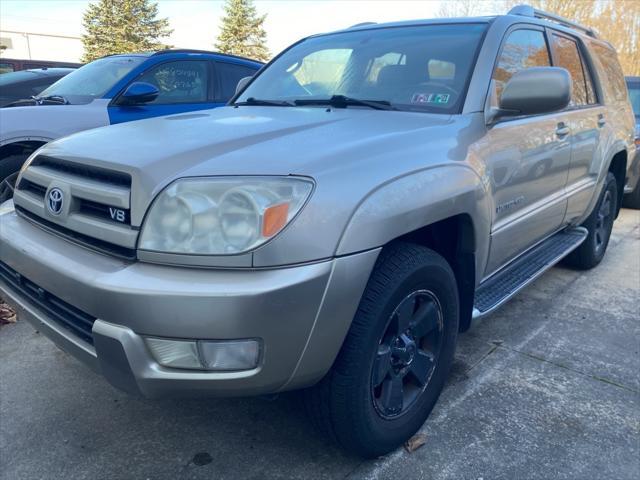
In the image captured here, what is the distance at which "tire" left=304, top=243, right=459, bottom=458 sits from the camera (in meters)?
1.83

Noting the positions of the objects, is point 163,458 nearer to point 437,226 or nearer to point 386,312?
point 386,312

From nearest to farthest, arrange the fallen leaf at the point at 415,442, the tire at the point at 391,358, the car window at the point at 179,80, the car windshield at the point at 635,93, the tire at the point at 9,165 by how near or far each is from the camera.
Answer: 1. the tire at the point at 391,358
2. the fallen leaf at the point at 415,442
3. the tire at the point at 9,165
4. the car window at the point at 179,80
5. the car windshield at the point at 635,93

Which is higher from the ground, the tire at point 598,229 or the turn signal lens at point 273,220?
the turn signal lens at point 273,220

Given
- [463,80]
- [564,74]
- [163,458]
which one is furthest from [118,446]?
[564,74]

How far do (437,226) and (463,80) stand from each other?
0.75m

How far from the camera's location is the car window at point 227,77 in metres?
5.45

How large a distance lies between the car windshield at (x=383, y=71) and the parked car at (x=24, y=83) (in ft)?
12.4

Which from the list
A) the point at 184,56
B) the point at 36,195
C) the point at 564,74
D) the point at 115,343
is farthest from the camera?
the point at 184,56

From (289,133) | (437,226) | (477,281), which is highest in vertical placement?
(289,133)

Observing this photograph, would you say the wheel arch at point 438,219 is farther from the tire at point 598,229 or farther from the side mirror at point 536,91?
the tire at point 598,229

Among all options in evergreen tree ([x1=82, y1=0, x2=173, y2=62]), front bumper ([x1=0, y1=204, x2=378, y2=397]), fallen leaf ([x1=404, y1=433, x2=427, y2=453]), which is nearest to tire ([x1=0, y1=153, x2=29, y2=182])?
front bumper ([x1=0, y1=204, x2=378, y2=397])

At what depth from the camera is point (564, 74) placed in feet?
8.11

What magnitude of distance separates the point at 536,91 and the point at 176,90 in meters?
3.71

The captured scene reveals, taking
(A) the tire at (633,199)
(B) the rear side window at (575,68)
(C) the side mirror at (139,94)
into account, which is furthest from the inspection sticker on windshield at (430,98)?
(A) the tire at (633,199)
